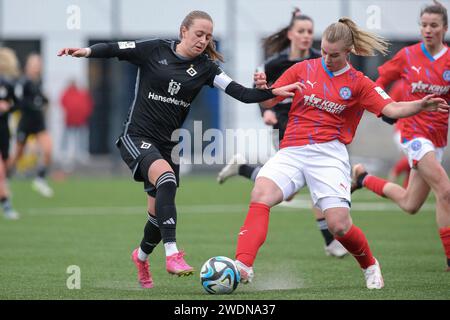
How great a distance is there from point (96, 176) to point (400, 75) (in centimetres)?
1605

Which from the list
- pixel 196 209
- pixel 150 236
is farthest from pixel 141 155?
pixel 196 209

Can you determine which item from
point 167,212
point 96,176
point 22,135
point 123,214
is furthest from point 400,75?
point 96,176

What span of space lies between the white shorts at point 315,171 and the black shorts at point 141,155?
78 centimetres

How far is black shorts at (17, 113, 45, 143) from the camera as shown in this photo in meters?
17.2

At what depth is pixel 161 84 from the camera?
7223mm

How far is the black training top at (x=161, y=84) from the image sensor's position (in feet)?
23.6

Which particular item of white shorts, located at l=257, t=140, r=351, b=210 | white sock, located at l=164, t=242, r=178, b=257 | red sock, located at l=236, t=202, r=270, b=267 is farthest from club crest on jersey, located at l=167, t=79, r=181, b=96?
white sock, located at l=164, t=242, r=178, b=257

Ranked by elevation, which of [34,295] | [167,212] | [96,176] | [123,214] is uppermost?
[167,212]

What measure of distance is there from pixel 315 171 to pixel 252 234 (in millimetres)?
691

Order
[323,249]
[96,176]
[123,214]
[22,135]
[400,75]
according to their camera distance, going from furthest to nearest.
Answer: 1. [96,176]
2. [22,135]
3. [123,214]
4. [323,249]
5. [400,75]

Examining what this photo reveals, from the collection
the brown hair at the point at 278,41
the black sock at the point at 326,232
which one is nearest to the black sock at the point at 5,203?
Result: the brown hair at the point at 278,41

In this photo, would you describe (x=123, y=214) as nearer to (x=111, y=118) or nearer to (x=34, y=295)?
(x=34, y=295)

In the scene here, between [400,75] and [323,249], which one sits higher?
[400,75]
